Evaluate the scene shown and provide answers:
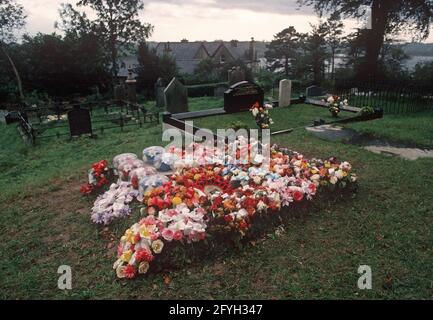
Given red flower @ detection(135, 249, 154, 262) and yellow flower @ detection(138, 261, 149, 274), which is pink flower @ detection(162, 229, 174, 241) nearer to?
red flower @ detection(135, 249, 154, 262)

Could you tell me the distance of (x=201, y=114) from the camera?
1408 cm

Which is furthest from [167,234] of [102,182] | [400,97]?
[400,97]

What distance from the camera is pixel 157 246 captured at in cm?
443

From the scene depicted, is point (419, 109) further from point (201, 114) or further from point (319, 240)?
point (319, 240)

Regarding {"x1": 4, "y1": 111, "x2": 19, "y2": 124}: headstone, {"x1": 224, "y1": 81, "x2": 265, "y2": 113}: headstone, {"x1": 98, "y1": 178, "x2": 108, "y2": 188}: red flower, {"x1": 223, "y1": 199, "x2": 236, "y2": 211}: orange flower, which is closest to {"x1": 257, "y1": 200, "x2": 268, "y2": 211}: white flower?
{"x1": 223, "y1": 199, "x2": 236, "y2": 211}: orange flower

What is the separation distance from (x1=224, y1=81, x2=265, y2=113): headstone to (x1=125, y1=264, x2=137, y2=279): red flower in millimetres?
10950

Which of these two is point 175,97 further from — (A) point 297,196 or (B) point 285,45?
(B) point 285,45

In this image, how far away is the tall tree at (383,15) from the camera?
22.8m

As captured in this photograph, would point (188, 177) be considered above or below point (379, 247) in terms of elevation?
above

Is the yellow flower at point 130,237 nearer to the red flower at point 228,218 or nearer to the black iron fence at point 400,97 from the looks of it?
the red flower at point 228,218

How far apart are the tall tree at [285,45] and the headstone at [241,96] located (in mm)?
25871

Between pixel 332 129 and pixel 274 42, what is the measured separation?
31438 mm

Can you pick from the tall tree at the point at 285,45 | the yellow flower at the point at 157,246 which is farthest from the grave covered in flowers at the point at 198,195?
the tall tree at the point at 285,45
